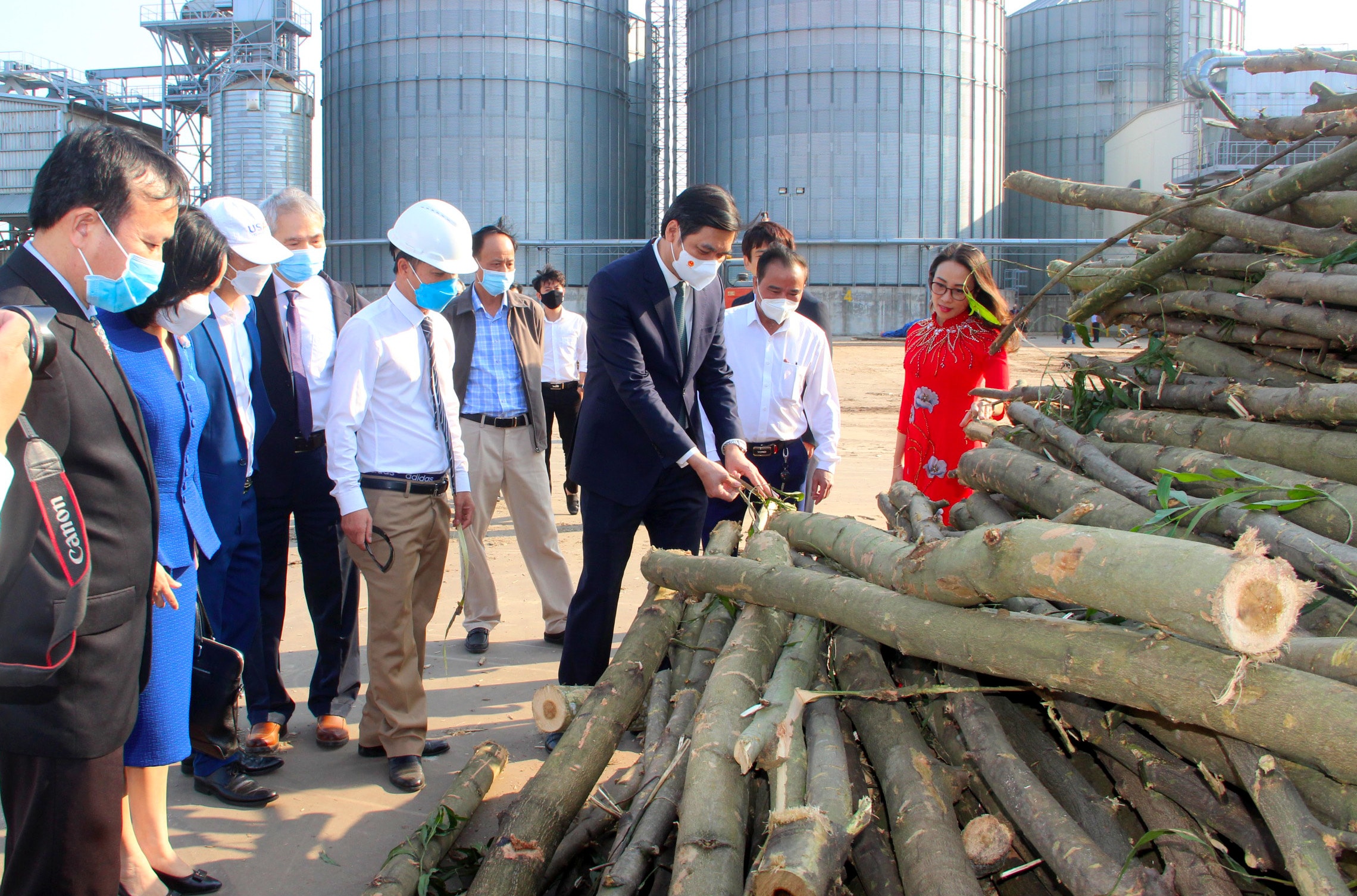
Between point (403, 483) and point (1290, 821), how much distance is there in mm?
2978

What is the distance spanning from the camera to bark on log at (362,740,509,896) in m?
2.52

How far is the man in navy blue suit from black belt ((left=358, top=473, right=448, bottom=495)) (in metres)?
0.46

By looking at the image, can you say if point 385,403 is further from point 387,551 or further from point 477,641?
point 477,641

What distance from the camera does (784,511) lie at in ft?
13.6

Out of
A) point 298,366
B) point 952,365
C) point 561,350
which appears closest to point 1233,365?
point 952,365

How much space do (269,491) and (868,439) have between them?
951 centimetres

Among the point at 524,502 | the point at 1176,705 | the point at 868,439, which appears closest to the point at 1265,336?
the point at 1176,705

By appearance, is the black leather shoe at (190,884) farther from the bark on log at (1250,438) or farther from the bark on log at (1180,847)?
the bark on log at (1250,438)

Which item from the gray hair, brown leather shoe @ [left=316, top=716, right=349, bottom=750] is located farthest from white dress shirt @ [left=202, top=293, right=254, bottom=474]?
brown leather shoe @ [left=316, top=716, right=349, bottom=750]

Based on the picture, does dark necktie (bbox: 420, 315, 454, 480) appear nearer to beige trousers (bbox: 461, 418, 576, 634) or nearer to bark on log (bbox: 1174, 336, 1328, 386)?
beige trousers (bbox: 461, 418, 576, 634)

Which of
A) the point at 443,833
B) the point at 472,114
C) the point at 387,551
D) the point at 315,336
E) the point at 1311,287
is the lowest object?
the point at 443,833

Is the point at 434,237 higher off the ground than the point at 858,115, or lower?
lower

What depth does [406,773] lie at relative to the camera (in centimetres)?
366

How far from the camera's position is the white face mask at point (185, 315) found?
2.97 meters
